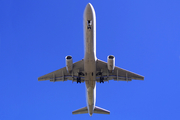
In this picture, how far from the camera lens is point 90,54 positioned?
28.8m

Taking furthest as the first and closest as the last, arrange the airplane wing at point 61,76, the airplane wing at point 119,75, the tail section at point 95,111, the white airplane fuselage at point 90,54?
the tail section at point 95,111 → the airplane wing at point 61,76 → the airplane wing at point 119,75 → the white airplane fuselage at point 90,54

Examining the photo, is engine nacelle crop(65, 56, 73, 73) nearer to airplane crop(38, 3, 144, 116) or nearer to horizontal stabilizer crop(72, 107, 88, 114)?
airplane crop(38, 3, 144, 116)

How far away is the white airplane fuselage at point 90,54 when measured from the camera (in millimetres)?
27031

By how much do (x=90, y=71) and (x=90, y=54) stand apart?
2719 millimetres

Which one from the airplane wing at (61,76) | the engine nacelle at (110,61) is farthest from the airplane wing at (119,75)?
the airplane wing at (61,76)

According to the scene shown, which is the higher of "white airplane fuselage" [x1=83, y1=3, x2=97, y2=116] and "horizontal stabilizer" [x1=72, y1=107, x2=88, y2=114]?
"white airplane fuselage" [x1=83, y1=3, x2=97, y2=116]

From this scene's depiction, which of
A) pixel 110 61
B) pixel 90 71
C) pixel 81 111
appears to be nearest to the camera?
pixel 110 61

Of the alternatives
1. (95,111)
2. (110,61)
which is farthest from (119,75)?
(95,111)

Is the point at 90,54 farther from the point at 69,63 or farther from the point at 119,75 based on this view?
the point at 119,75

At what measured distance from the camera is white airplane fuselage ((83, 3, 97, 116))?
27.0 metres

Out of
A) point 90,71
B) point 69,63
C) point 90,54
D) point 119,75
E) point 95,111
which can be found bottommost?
point 95,111

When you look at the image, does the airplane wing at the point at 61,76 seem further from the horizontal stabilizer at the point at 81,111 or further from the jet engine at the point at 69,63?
the horizontal stabilizer at the point at 81,111

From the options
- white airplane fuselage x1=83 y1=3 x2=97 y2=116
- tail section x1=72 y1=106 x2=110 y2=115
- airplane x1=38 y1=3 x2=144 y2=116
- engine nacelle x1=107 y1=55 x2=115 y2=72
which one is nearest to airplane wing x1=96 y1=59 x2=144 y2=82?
airplane x1=38 y1=3 x2=144 y2=116

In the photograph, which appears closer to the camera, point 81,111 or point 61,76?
point 61,76
